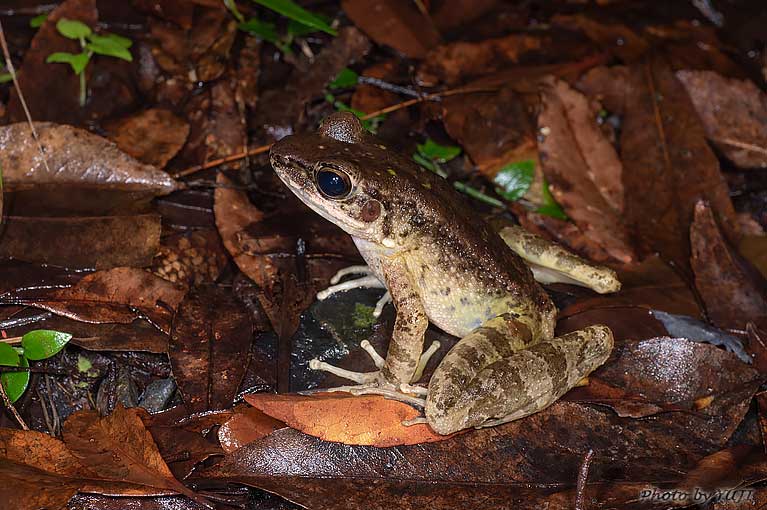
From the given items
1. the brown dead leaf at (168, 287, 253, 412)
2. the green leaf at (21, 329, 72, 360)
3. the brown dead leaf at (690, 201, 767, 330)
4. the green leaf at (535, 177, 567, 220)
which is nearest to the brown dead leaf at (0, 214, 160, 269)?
the brown dead leaf at (168, 287, 253, 412)

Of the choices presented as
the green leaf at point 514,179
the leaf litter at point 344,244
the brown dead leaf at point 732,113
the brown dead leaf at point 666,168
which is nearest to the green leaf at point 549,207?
the leaf litter at point 344,244

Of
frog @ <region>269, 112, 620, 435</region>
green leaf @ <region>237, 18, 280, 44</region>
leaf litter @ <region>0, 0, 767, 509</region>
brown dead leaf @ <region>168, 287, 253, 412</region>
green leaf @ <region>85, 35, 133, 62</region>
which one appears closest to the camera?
leaf litter @ <region>0, 0, 767, 509</region>

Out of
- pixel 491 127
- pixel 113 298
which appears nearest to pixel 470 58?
pixel 491 127

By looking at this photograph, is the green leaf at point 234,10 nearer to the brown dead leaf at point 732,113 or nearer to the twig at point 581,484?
the brown dead leaf at point 732,113

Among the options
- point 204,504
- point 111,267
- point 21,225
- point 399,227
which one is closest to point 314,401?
point 204,504

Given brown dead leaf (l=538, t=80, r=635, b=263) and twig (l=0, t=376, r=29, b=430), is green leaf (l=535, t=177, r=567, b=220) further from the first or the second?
twig (l=0, t=376, r=29, b=430)

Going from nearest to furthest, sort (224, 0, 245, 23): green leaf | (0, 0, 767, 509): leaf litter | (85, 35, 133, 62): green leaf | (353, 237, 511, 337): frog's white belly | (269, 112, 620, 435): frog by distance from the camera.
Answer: (0, 0, 767, 509): leaf litter → (269, 112, 620, 435): frog → (353, 237, 511, 337): frog's white belly → (85, 35, 133, 62): green leaf → (224, 0, 245, 23): green leaf

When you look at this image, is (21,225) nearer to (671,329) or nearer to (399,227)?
(399,227)
